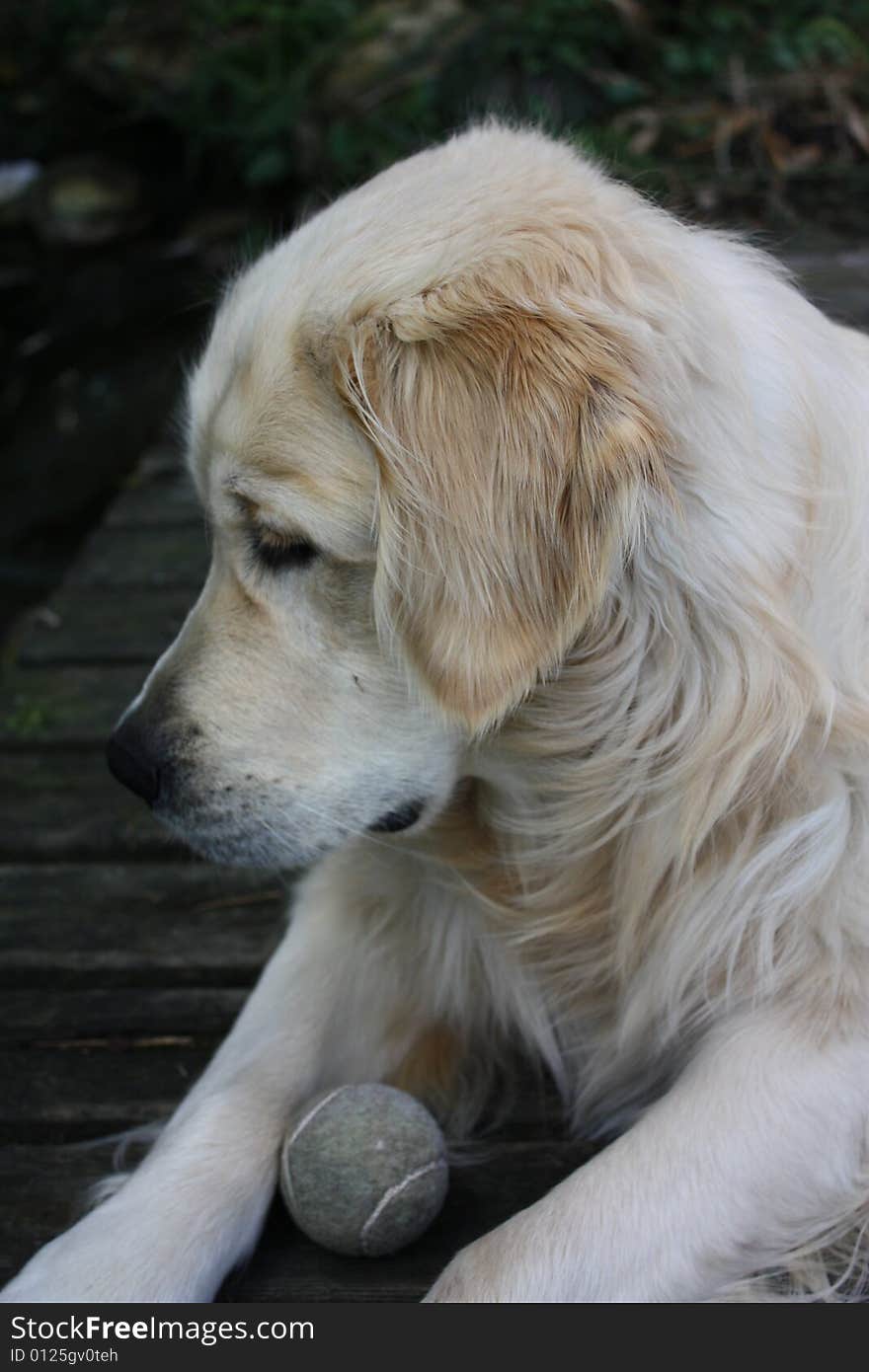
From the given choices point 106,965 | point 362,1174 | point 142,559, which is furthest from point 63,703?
point 362,1174

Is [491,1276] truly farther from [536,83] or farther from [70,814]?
[536,83]

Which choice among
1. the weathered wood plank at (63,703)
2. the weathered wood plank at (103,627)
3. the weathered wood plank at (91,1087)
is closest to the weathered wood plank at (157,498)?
the weathered wood plank at (103,627)

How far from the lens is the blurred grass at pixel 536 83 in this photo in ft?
20.7

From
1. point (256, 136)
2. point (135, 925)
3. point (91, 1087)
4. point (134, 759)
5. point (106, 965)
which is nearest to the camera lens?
point (134, 759)

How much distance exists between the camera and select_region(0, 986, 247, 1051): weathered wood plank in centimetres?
241

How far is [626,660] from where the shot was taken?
1.88 m

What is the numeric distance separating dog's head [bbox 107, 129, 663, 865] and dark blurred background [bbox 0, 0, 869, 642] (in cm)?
264

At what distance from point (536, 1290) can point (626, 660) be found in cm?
76

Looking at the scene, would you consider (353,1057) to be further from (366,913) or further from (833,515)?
(833,515)

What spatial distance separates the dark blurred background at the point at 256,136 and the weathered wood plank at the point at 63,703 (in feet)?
3.53

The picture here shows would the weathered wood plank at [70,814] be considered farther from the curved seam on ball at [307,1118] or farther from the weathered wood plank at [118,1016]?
the curved seam on ball at [307,1118]

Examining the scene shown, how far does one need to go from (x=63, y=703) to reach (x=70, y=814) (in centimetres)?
45

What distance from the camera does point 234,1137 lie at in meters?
1.98

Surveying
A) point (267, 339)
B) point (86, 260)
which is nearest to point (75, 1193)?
point (267, 339)
